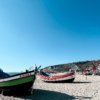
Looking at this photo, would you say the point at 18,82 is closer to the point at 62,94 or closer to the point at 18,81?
the point at 18,81

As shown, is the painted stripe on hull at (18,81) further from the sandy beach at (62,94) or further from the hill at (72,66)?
the hill at (72,66)

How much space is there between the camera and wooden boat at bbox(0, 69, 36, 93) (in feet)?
26.3

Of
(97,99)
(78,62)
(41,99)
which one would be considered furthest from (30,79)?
(78,62)

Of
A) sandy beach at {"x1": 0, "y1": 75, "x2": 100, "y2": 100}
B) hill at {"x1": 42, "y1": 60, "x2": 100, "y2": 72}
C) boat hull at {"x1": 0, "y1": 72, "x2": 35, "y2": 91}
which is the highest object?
boat hull at {"x1": 0, "y1": 72, "x2": 35, "y2": 91}

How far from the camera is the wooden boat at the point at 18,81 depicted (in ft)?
26.3

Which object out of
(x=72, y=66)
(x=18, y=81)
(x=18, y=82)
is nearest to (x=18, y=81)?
(x=18, y=81)

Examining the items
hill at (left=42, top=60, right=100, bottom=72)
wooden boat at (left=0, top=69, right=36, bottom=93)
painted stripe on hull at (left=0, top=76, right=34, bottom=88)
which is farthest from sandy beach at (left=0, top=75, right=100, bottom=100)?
hill at (left=42, top=60, right=100, bottom=72)

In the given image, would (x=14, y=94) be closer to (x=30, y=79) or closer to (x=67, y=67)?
(x=30, y=79)

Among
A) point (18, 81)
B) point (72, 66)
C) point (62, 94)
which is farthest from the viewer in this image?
point (72, 66)

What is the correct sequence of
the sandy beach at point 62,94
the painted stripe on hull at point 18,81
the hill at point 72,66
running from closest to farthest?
the sandy beach at point 62,94
the painted stripe on hull at point 18,81
the hill at point 72,66

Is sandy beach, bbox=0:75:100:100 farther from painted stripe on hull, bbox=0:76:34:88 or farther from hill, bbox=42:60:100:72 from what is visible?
hill, bbox=42:60:100:72

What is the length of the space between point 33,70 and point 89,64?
118171 mm

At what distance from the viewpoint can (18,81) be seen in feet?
26.4

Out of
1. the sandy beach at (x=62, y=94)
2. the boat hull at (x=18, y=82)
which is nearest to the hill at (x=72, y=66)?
the sandy beach at (x=62, y=94)
